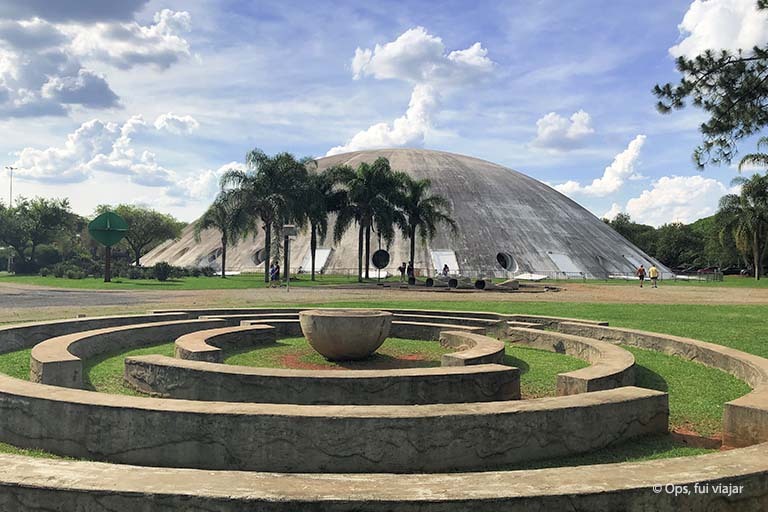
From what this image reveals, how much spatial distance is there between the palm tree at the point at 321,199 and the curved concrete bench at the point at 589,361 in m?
29.7

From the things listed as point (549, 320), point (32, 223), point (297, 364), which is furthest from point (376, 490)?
point (32, 223)

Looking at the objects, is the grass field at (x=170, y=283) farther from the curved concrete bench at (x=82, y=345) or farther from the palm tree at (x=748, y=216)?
the curved concrete bench at (x=82, y=345)

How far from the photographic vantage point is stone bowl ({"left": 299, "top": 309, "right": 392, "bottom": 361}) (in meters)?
9.94

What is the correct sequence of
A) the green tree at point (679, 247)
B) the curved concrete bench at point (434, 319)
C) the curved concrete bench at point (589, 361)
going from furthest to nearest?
the green tree at point (679, 247), the curved concrete bench at point (434, 319), the curved concrete bench at point (589, 361)

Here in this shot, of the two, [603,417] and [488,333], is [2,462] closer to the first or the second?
[603,417]

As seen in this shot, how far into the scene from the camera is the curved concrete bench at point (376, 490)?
11.5ft

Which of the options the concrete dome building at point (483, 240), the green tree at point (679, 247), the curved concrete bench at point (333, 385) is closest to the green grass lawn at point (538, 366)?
the curved concrete bench at point (333, 385)

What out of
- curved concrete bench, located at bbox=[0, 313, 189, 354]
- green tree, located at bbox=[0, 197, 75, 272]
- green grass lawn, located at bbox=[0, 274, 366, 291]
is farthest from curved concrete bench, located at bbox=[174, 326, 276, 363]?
green tree, located at bbox=[0, 197, 75, 272]

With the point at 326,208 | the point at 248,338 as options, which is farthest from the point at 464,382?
the point at 326,208

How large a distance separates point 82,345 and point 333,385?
5.50 metres

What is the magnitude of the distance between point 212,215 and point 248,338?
4224 centimetres

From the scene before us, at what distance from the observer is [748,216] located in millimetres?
52031

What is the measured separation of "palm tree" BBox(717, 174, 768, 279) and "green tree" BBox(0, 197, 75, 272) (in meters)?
69.5

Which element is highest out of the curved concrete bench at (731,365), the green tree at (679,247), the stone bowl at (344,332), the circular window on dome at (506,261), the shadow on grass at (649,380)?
the green tree at (679,247)
